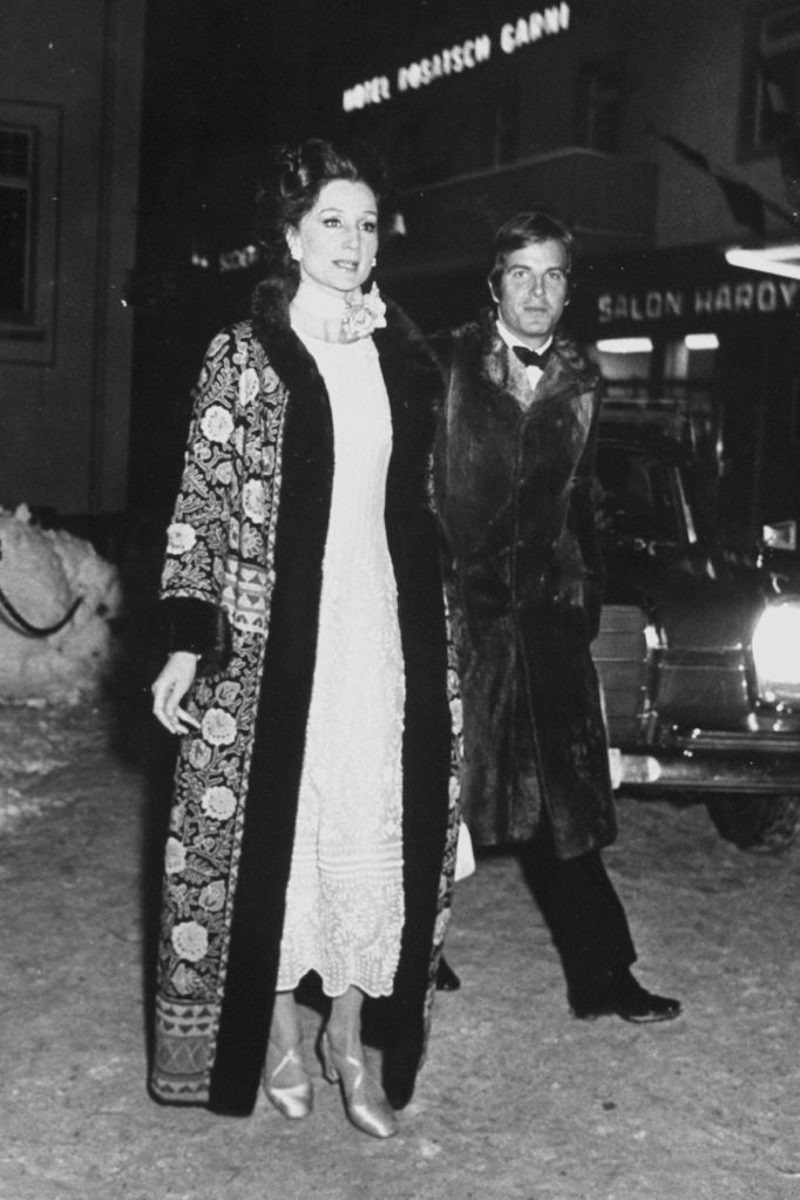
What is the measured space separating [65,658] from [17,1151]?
21.3ft

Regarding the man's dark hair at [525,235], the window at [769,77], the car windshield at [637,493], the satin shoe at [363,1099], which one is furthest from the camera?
the window at [769,77]

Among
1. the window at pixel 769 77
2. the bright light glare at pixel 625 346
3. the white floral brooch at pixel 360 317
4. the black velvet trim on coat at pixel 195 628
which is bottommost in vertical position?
the black velvet trim on coat at pixel 195 628

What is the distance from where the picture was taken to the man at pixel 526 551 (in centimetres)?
436

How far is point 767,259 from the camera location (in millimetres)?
17328

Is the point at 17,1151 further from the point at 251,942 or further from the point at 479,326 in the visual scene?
the point at 479,326

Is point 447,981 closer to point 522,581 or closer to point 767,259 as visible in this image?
point 522,581

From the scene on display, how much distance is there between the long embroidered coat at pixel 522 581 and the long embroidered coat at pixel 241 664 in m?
0.80

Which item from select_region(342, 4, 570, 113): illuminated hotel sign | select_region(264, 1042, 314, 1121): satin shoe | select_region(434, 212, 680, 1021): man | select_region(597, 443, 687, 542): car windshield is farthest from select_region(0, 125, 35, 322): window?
select_region(342, 4, 570, 113): illuminated hotel sign

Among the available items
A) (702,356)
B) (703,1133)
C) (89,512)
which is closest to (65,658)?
(89,512)

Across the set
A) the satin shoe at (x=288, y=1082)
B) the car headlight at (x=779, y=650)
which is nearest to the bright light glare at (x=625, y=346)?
the car headlight at (x=779, y=650)

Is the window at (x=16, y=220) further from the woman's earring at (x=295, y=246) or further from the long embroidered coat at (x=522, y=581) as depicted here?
the woman's earring at (x=295, y=246)

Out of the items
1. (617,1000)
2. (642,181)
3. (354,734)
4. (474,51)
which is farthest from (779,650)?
(474,51)

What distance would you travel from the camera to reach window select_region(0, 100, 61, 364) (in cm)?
1495

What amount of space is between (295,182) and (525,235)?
38.1 inches
